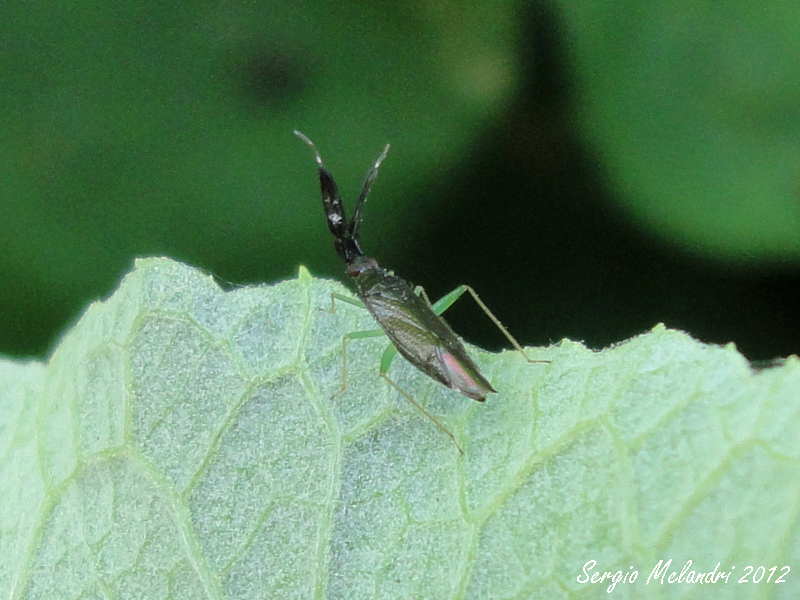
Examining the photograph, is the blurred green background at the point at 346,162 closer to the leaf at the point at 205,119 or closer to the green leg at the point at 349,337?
the leaf at the point at 205,119

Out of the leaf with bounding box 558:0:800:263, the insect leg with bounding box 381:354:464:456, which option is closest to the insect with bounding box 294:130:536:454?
the insect leg with bounding box 381:354:464:456

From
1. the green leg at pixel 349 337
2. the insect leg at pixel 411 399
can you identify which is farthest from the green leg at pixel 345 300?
the insect leg at pixel 411 399

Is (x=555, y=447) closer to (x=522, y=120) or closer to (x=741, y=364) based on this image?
(x=741, y=364)

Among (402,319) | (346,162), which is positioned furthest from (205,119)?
(402,319)

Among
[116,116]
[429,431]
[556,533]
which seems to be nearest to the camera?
[556,533]

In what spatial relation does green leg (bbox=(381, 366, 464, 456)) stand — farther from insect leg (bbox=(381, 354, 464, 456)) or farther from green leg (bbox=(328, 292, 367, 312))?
green leg (bbox=(328, 292, 367, 312))

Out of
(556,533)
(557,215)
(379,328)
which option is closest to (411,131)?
(557,215)
